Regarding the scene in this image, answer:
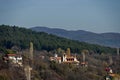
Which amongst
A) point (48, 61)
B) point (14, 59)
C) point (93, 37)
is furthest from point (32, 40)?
point (93, 37)

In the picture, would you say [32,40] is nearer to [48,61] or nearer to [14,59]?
[48,61]

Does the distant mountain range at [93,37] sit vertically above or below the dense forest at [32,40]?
above

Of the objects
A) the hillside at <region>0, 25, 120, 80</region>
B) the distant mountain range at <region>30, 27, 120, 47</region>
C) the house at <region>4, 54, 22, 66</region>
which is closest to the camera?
the hillside at <region>0, 25, 120, 80</region>

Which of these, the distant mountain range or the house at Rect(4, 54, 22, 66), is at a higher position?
the distant mountain range

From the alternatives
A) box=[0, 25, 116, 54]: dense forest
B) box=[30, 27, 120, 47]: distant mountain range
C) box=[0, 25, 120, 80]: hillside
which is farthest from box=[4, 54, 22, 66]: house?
box=[30, 27, 120, 47]: distant mountain range

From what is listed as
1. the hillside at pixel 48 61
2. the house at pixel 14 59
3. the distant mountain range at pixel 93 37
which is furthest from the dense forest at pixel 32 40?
the distant mountain range at pixel 93 37

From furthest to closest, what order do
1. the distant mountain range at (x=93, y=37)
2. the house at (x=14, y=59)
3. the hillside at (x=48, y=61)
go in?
the distant mountain range at (x=93, y=37) → the house at (x=14, y=59) → the hillside at (x=48, y=61)

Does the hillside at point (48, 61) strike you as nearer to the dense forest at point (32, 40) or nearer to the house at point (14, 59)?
the dense forest at point (32, 40)

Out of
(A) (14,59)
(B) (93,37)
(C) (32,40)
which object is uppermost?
(B) (93,37)

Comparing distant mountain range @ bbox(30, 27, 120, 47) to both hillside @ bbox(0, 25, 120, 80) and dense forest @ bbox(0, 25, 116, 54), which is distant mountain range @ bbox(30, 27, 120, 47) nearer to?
dense forest @ bbox(0, 25, 116, 54)

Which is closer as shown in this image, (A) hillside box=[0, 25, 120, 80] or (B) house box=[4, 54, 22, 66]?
(A) hillside box=[0, 25, 120, 80]

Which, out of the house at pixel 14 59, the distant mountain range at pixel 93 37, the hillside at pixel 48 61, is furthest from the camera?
the distant mountain range at pixel 93 37

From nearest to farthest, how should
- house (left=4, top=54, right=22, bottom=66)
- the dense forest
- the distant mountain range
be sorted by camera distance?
house (left=4, top=54, right=22, bottom=66)
the dense forest
the distant mountain range

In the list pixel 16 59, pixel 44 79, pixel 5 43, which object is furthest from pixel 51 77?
pixel 5 43
